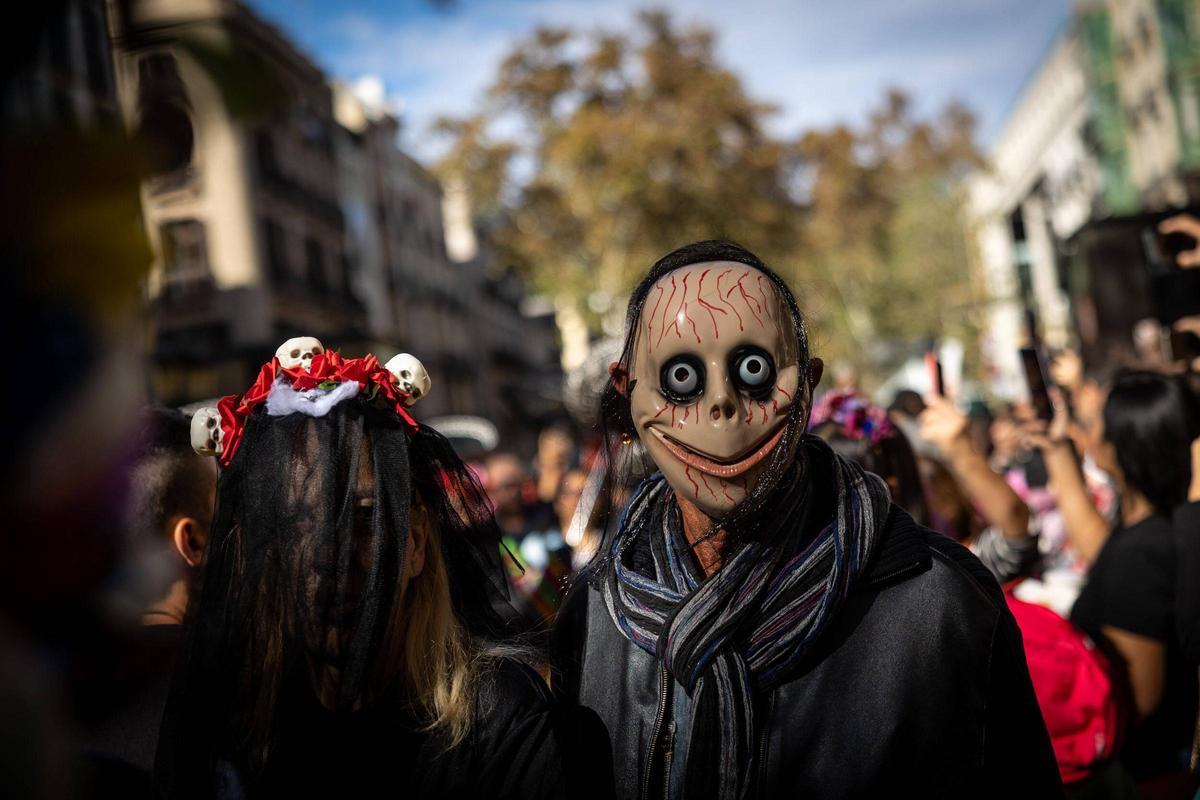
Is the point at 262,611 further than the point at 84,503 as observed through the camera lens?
Yes

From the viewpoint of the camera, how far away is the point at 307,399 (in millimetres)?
1814

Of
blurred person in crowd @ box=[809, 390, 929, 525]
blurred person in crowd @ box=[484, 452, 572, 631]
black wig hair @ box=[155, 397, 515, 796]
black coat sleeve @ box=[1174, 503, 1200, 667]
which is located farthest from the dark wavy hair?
blurred person in crowd @ box=[484, 452, 572, 631]

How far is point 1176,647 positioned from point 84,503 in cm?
267

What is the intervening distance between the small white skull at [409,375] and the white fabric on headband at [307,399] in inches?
4.3

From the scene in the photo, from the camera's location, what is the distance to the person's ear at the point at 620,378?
6.25 ft

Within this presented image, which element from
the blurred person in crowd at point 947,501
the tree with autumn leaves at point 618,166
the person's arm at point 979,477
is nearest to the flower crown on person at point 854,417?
the person's arm at point 979,477

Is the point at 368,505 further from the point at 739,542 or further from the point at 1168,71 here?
the point at 1168,71

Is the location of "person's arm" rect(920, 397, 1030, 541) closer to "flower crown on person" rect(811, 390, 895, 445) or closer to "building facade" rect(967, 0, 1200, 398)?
"flower crown on person" rect(811, 390, 895, 445)

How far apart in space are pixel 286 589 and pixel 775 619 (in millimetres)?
748

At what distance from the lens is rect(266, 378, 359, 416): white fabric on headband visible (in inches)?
70.8

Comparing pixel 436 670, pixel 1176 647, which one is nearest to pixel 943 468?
pixel 1176 647

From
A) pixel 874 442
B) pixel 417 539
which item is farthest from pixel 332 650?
pixel 874 442

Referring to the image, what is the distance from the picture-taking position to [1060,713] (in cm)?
240

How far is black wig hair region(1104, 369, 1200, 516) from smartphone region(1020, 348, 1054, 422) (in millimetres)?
421
